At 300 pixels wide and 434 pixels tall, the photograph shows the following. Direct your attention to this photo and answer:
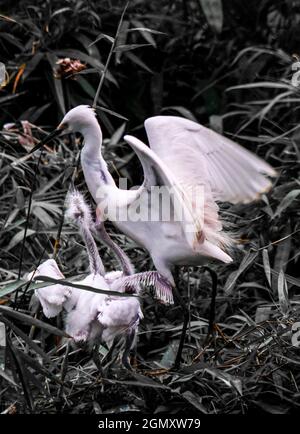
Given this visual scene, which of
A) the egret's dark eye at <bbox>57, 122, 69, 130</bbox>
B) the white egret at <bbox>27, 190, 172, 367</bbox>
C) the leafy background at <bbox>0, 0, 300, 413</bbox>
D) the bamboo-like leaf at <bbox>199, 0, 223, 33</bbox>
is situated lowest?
the leafy background at <bbox>0, 0, 300, 413</bbox>

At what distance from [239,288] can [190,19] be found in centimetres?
149

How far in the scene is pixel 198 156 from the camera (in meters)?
2.17

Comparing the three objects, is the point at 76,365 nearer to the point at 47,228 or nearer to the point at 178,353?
the point at 178,353

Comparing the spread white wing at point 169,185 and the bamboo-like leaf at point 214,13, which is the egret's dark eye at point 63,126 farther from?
the bamboo-like leaf at point 214,13

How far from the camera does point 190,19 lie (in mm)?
3779

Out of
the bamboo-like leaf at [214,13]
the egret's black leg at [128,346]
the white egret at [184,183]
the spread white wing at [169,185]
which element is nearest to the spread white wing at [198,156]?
the white egret at [184,183]

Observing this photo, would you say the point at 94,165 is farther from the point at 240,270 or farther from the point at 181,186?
the point at 240,270

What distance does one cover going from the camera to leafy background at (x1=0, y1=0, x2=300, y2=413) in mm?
2066

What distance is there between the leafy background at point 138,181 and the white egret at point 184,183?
89mm

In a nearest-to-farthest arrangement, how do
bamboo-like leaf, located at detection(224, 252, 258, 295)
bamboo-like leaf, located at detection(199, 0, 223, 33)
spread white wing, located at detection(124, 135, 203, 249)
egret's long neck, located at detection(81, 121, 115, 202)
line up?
spread white wing, located at detection(124, 135, 203, 249), egret's long neck, located at detection(81, 121, 115, 202), bamboo-like leaf, located at detection(224, 252, 258, 295), bamboo-like leaf, located at detection(199, 0, 223, 33)

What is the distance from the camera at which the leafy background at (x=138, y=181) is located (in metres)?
2.07

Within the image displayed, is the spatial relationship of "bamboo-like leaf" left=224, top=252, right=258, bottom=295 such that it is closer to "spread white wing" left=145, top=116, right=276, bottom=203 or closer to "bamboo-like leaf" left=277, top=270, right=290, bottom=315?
"bamboo-like leaf" left=277, top=270, right=290, bottom=315

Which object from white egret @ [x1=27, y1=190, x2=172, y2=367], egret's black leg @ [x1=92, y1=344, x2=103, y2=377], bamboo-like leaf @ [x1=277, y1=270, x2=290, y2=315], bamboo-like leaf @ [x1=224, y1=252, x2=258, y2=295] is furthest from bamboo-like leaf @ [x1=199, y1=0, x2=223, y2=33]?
egret's black leg @ [x1=92, y1=344, x2=103, y2=377]
